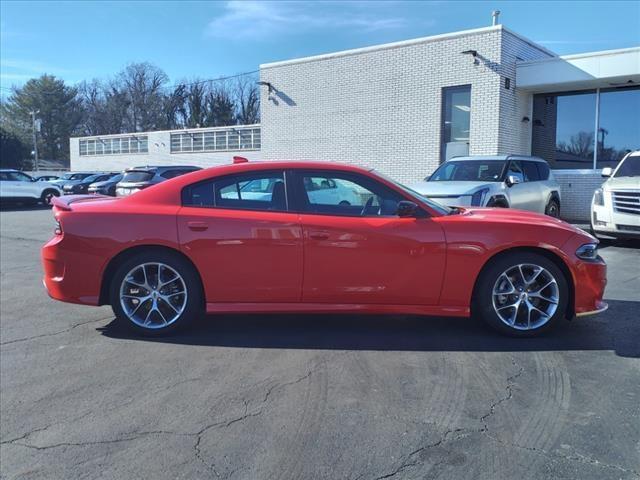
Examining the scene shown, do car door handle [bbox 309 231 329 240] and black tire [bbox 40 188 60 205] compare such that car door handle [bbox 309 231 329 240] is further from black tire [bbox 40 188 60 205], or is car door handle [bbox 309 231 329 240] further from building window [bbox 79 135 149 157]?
building window [bbox 79 135 149 157]

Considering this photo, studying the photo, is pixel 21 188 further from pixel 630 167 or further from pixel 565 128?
pixel 630 167

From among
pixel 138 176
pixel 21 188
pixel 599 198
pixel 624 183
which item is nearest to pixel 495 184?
pixel 599 198

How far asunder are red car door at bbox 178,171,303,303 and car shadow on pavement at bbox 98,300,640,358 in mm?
382

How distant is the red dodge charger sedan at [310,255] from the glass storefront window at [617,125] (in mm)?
13365

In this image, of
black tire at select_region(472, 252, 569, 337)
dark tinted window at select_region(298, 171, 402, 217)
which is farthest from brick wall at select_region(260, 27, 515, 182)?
dark tinted window at select_region(298, 171, 402, 217)

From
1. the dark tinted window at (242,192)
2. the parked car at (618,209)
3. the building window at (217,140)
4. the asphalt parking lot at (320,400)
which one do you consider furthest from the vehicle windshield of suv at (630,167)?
the building window at (217,140)

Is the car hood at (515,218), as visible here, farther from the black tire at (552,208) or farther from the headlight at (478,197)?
the black tire at (552,208)

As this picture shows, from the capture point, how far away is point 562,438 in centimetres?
312

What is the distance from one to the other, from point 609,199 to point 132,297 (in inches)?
347

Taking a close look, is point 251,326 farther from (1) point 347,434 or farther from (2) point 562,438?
(2) point 562,438

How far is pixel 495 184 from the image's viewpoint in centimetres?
Result: 1048

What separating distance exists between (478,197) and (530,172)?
279 cm

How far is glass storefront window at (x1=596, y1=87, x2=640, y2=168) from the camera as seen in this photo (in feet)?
53.0

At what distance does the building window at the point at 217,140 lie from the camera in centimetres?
2737
